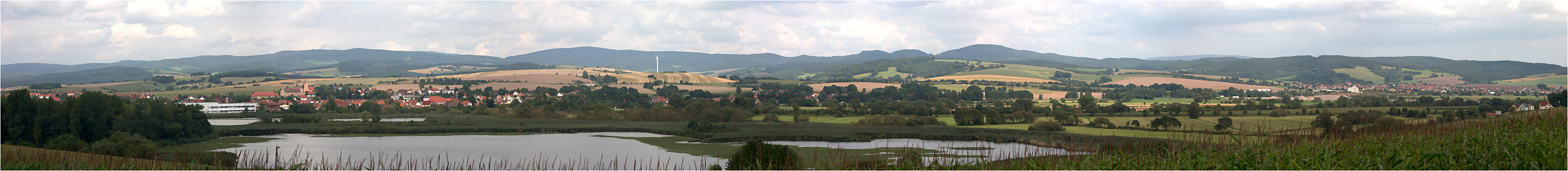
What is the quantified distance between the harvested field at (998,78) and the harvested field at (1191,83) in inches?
339

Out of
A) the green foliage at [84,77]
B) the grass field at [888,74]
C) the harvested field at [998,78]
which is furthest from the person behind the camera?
the grass field at [888,74]

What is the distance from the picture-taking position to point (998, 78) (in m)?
97.9

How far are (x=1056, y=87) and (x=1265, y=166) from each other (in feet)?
243

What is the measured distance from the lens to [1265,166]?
6.17 meters

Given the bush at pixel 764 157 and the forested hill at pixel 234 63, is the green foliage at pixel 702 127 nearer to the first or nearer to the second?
the bush at pixel 764 157

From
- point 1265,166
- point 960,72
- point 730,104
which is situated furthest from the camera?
point 960,72

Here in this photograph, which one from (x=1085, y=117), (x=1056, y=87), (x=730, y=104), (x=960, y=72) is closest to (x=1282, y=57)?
(x=960, y=72)

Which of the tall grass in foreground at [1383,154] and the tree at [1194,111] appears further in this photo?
the tree at [1194,111]

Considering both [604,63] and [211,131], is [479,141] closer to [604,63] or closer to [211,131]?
[211,131]

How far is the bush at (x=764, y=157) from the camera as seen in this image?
9.14 metres

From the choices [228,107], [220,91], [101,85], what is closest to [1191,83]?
[228,107]

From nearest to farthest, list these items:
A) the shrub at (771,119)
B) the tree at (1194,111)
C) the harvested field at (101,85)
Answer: the shrub at (771,119), the tree at (1194,111), the harvested field at (101,85)

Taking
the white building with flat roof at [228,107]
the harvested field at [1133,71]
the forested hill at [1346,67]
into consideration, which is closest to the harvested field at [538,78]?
the white building with flat roof at [228,107]

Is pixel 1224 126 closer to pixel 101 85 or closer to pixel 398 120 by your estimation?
pixel 398 120
